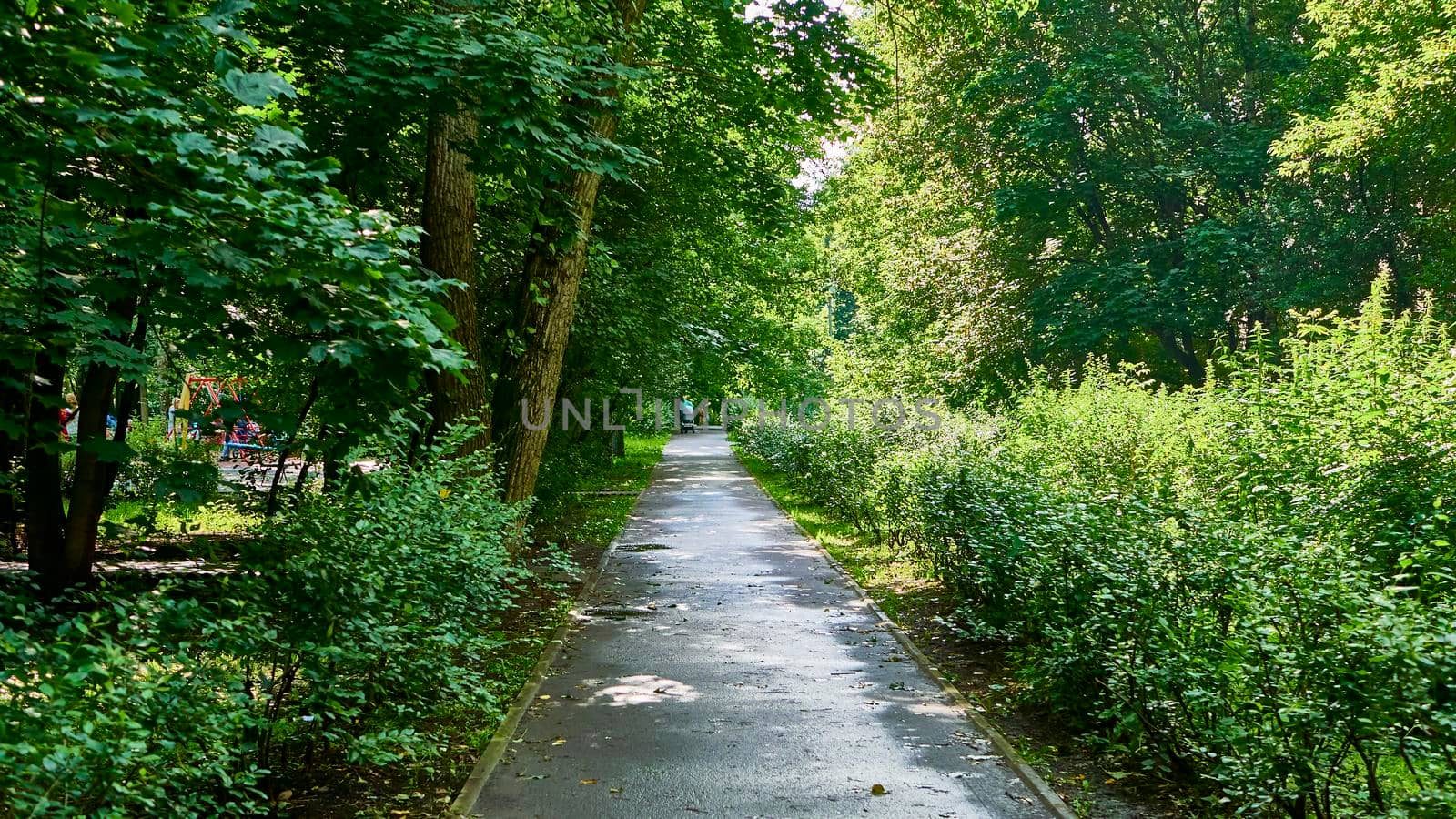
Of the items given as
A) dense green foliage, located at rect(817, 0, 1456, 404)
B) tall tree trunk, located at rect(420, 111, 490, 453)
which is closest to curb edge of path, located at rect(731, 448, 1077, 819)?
tall tree trunk, located at rect(420, 111, 490, 453)

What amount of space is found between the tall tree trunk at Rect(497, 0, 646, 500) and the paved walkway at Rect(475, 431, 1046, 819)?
5.73ft

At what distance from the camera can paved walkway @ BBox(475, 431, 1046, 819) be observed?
17.1 feet

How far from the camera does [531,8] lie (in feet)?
27.9

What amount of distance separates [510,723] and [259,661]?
2067 mm

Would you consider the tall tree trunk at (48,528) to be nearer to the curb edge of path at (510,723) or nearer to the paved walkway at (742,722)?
the curb edge of path at (510,723)

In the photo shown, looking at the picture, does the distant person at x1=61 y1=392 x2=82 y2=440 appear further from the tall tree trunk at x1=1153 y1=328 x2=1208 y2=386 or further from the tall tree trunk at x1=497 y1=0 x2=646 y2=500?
the tall tree trunk at x1=1153 y1=328 x2=1208 y2=386

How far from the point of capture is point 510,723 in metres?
6.41

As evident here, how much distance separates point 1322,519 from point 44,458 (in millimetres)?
10711

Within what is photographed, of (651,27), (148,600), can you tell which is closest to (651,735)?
(148,600)

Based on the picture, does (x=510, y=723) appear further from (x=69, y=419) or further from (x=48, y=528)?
(x=48, y=528)

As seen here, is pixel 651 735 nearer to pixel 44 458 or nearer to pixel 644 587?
pixel 644 587

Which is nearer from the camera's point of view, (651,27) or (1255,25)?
(651,27)

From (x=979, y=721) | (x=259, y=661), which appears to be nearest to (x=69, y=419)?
(x=259, y=661)

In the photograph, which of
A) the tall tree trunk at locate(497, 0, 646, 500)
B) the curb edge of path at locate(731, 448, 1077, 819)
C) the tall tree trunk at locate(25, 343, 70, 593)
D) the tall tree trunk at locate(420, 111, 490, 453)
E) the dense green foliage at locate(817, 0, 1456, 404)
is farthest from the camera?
the dense green foliage at locate(817, 0, 1456, 404)
